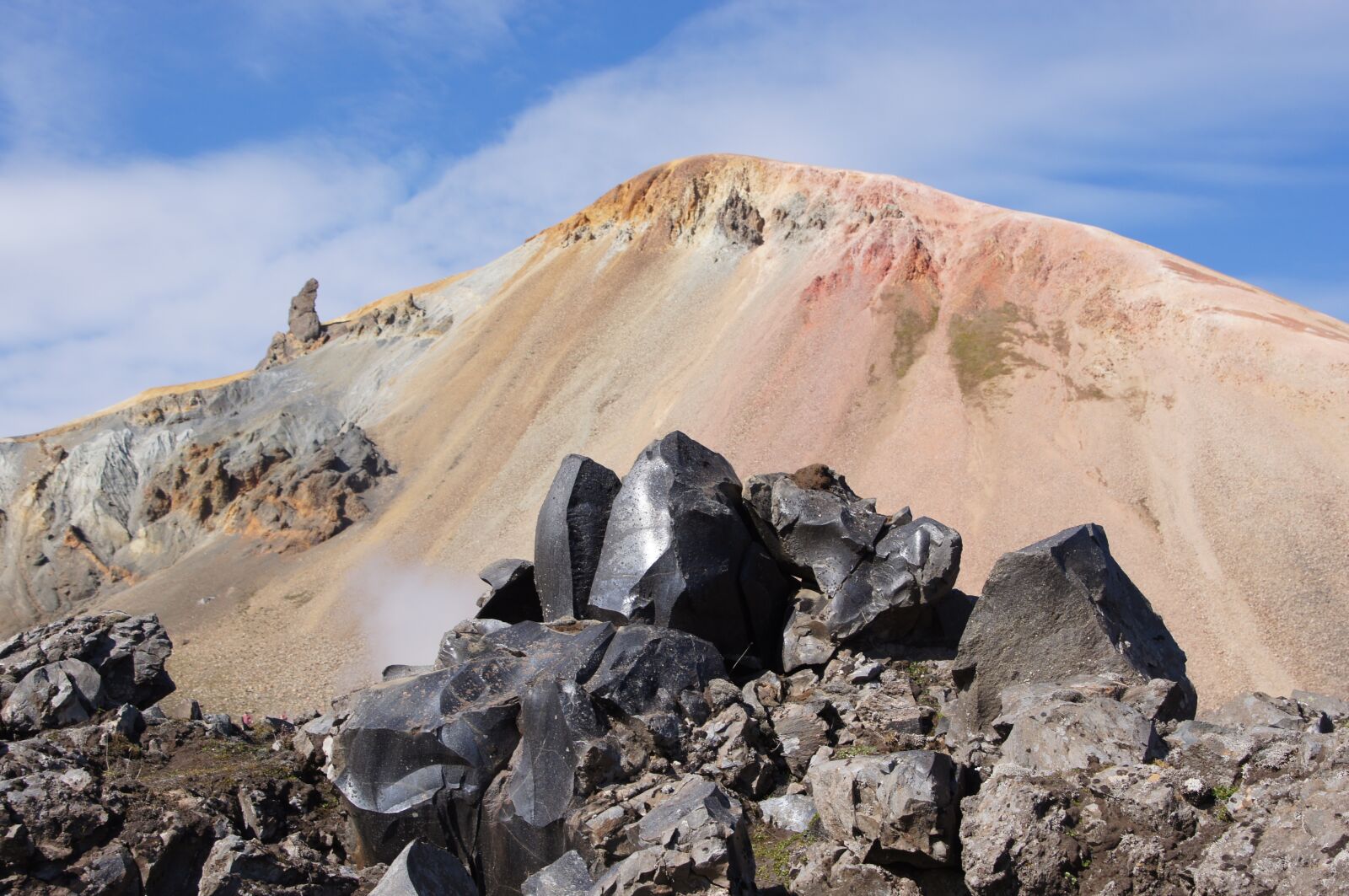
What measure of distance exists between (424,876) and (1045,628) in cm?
585

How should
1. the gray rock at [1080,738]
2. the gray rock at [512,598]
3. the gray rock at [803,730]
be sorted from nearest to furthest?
the gray rock at [1080,738]
the gray rock at [803,730]
the gray rock at [512,598]

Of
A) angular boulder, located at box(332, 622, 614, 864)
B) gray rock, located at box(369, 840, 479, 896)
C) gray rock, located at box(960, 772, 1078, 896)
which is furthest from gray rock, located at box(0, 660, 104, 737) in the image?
gray rock, located at box(960, 772, 1078, 896)

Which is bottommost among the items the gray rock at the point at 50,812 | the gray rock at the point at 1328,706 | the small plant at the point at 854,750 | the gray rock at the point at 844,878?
the gray rock at the point at 844,878

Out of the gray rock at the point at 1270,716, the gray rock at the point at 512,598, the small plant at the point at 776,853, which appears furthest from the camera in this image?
the gray rock at the point at 512,598

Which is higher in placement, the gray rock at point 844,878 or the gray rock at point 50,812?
the gray rock at point 50,812

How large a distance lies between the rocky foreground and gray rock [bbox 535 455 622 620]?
1.4 inches

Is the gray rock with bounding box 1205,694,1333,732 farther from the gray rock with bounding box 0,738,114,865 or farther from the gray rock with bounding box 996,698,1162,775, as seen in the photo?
the gray rock with bounding box 0,738,114,865

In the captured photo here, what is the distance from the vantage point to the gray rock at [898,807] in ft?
24.9

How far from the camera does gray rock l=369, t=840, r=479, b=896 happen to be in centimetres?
711

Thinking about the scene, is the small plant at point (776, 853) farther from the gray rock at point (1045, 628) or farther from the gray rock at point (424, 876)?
the gray rock at point (1045, 628)

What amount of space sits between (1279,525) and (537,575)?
20.0 meters

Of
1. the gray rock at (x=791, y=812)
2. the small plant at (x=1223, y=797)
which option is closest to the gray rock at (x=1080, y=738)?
the small plant at (x=1223, y=797)

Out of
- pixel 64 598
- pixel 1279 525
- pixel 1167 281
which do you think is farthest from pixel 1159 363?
pixel 64 598

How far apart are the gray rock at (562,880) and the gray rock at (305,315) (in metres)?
54.3
